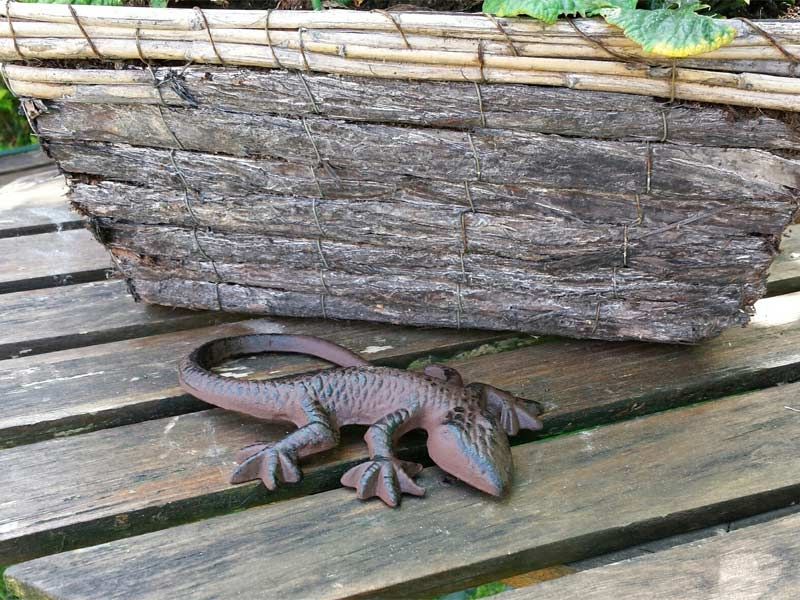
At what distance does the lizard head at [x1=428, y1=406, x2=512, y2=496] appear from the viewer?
1158 mm

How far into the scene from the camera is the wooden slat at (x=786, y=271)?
1808mm

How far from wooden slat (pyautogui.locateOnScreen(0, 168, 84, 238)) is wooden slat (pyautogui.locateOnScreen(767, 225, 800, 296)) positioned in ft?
6.19

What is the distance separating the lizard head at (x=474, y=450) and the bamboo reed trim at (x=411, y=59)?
0.56 metres

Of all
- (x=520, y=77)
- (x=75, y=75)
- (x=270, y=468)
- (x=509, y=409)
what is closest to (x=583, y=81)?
(x=520, y=77)

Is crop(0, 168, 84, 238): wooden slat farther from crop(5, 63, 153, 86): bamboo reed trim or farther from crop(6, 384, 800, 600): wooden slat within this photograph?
crop(6, 384, 800, 600): wooden slat

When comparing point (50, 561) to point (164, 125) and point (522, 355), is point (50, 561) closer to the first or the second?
point (164, 125)

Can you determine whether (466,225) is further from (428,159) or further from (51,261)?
(51,261)

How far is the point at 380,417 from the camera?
128cm

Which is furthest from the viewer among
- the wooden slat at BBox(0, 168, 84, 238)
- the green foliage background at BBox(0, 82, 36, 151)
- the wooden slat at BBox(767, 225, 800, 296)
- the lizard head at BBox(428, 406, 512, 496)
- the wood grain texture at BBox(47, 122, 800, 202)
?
the green foliage background at BBox(0, 82, 36, 151)

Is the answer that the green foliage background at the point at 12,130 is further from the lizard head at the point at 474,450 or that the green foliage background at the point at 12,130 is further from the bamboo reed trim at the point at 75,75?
the lizard head at the point at 474,450

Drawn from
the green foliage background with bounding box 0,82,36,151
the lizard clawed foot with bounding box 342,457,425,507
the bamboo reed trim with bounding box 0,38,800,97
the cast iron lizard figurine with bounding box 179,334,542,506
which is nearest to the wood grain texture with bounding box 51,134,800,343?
the bamboo reed trim with bounding box 0,38,800,97

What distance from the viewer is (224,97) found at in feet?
4.52

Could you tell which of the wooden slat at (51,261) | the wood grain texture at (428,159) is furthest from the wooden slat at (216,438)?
the wooden slat at (51,261)

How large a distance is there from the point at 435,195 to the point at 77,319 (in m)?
0.90
